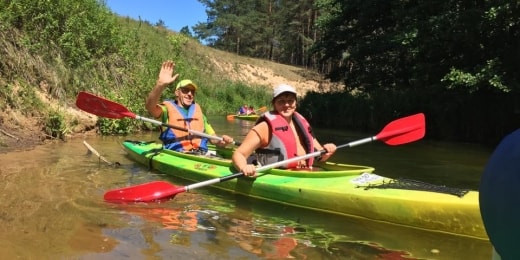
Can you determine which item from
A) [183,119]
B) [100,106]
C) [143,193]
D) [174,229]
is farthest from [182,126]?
[174,229]

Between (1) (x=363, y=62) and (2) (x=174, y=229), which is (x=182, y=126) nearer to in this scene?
(2) (x=174, y=229)

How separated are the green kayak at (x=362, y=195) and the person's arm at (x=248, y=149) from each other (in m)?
0.30

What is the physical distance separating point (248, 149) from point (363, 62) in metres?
14.5

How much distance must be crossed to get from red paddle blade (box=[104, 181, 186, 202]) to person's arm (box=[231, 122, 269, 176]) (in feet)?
2.03

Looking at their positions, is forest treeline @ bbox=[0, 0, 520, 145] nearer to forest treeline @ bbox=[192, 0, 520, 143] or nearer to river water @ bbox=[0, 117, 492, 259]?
forest treeline @ bbox=[192, 0, 520, 143]

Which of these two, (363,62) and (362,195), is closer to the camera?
(362,195)

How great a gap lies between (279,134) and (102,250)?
2.42 metres

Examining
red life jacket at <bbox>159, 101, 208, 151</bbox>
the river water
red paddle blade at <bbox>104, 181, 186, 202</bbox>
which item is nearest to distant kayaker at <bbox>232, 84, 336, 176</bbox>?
the river water

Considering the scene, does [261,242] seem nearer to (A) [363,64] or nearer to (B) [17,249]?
(B) [17,249]

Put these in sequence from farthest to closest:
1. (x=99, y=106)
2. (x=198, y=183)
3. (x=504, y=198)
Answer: (x=99, y=106), (x=198, y=183), (x=504, y=198)

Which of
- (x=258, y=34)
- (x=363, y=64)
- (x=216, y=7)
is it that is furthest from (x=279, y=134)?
(x=216, y=7)

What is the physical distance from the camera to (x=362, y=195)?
447 cm

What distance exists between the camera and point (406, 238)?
4.04m

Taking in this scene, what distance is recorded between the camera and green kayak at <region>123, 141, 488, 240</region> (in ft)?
13.0
